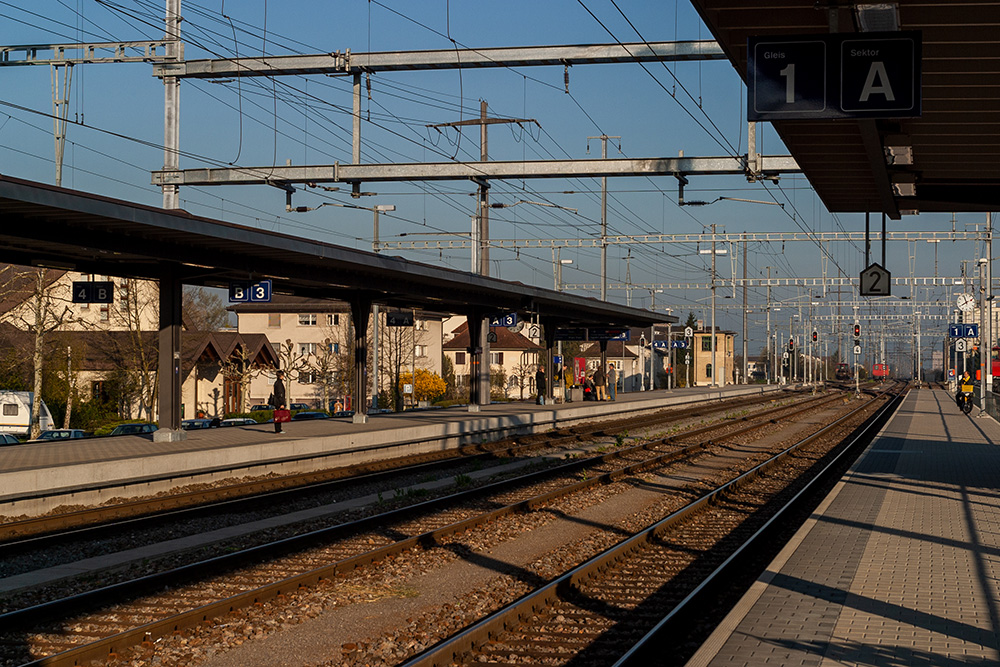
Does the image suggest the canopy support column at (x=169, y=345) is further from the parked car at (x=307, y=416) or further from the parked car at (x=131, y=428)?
the parked car at (x=307, y=416)

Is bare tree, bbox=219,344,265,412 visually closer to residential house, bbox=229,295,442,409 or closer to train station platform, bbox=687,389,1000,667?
residential house, bbox=229,295,442,409

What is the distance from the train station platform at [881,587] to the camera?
6777 mm

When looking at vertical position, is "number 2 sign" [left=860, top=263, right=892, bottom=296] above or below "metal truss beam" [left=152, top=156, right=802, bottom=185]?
below

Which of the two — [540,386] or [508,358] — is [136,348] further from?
[508,358]

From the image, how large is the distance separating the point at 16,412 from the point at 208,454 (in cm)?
1933

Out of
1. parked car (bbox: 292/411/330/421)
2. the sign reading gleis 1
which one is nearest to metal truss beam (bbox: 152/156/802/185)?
the sign reading gleis 1

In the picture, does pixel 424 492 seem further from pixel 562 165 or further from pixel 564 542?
pixel 562 165

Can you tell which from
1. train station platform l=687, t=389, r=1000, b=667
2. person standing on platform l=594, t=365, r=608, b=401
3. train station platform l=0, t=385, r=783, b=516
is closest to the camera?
train station platform l=687, t=389, r=1000, b=667

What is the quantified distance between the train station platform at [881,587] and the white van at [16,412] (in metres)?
29.0

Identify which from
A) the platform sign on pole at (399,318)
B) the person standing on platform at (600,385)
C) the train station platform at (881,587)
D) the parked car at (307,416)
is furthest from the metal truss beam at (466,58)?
the person standing on platform at (600,385)

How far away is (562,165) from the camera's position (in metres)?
16.8

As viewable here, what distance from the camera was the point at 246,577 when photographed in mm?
10109

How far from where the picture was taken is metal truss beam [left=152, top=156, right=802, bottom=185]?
16.8 metres

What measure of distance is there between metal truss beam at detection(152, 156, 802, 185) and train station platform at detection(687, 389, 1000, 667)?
228 inches
